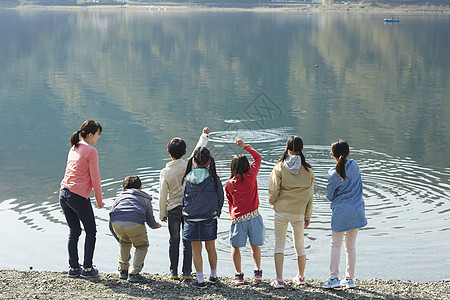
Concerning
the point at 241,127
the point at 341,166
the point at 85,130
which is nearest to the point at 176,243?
the point at 85,130

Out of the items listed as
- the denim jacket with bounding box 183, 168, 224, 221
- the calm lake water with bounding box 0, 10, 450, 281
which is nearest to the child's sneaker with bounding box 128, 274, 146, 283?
the denim jacket with bounding box 183, 168, 224, 221

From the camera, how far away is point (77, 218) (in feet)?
28.8

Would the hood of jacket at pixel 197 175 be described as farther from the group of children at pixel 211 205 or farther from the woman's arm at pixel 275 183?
the woman's arm at pixel 275 183

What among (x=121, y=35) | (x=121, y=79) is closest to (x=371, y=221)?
(x=121, y=79)

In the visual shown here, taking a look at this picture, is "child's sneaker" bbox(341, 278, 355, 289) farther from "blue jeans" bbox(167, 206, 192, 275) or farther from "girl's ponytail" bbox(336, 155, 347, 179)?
"blue jeans" bbox(167, 206, 192, 275)

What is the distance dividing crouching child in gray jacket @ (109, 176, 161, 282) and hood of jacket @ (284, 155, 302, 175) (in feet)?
6.08

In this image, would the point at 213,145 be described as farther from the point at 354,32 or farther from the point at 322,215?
the point at 354,32

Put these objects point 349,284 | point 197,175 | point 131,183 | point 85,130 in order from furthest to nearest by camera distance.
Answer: point 131,183 < point 85,130 < point 349,284 < point 197,175

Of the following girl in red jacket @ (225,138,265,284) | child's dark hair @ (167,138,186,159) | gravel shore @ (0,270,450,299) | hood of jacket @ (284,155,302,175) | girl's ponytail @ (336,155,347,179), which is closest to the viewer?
gravel shore @ (0,270,450,299)

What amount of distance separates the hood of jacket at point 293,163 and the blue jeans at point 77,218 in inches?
101

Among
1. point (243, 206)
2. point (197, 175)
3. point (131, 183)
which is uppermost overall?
point (197, 175)

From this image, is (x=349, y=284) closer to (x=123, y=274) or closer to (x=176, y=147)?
(x=176, y=147)

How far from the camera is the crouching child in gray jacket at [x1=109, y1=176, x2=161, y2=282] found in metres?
8.49

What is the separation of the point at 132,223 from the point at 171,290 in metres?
0.98
